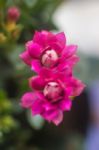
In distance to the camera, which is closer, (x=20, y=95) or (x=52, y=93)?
(x=52, y=93)

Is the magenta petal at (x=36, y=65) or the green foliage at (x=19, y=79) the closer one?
the magenta petal at (x=36, y=65)

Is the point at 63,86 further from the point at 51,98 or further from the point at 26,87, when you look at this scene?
the point at 26,87

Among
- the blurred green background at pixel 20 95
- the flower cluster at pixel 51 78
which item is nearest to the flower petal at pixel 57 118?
the flower cluster at pixel 51 78

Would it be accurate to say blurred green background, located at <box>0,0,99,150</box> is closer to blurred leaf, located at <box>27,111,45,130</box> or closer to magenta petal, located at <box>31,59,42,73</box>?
blurred leaf, located at <box>27,111,45,130</box>

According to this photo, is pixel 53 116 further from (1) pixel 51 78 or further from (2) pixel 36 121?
(2) pixel 36 121

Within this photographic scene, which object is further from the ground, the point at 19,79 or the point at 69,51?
the point at 69,51

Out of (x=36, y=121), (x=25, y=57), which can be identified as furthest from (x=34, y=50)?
(x=36, y=121)

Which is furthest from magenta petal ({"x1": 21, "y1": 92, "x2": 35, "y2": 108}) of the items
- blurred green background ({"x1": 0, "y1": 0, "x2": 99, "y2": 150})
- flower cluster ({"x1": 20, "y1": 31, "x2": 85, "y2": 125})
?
blurred green background ({"x1": 0, "y1": 0, "x2": 99, "y2": 150})

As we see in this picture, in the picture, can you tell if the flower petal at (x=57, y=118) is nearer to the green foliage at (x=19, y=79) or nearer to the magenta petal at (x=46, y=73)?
the magenta petal at (x=46, y=73)
